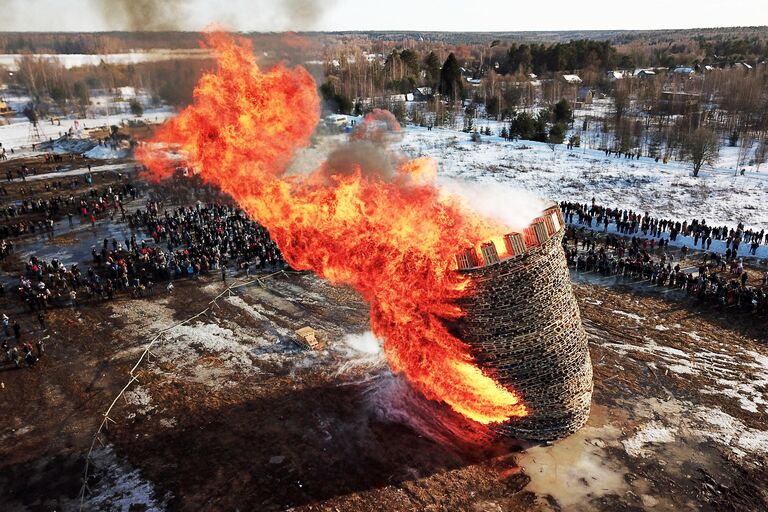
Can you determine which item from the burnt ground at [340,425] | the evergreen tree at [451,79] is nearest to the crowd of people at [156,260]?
the burnt ground at [340,425]

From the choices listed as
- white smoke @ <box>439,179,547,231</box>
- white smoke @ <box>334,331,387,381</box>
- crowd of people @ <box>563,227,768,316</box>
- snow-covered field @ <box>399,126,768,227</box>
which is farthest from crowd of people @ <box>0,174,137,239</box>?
crowd of people @ <box>563,227,768,316</box>

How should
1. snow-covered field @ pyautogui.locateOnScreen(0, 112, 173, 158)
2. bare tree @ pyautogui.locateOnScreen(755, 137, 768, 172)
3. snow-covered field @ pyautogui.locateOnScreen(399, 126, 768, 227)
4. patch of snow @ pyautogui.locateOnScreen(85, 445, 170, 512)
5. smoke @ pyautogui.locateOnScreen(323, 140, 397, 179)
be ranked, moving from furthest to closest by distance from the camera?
1. snow-covered field @ pyautogui.locateOnScreen(0, 112, 173, 158)
2. bare tree @ pyautogui.locateOnScreen(755, 137, 768, 172)
3. snow-covered field @ pyautogui.locateOnScreen(399, 126, 768, 227)
4. smoke @ pyautogui.locateOnScreen(323, 140, 397, 179)
5. patch of snow @ pyautogui.locateOnScreen(85, 445, 170, 512)

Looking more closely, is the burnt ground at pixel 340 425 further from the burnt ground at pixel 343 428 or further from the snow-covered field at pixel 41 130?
the snow-covered field at pixel 41 130

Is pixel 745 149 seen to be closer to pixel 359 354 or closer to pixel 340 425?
pixel 359 354

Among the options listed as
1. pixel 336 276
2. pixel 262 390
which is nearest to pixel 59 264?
pixel 262 390

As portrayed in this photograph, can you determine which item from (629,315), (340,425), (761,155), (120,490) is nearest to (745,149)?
(761,155)

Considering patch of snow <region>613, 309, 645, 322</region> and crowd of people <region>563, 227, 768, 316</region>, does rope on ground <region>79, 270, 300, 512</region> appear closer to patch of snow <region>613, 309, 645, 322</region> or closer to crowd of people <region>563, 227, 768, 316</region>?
patch of snow <region>613, 309, 645, 322</region>
